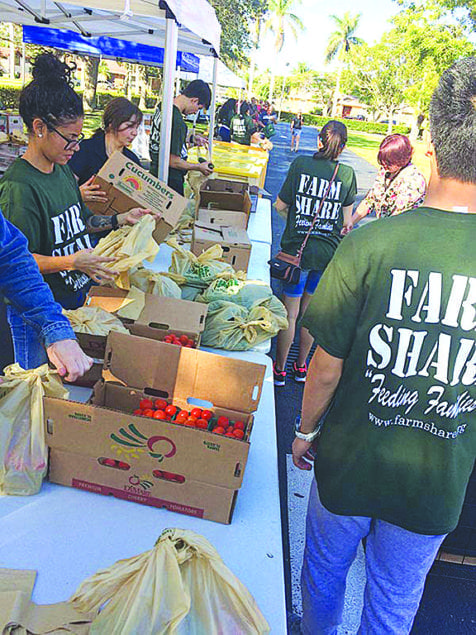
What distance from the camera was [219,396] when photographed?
1.92 meters

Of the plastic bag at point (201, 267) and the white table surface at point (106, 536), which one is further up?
the plastic bag at point (201, 267)

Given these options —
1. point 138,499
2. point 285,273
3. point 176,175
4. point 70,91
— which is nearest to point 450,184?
point 138,499

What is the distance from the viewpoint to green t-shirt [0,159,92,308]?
2.05 m

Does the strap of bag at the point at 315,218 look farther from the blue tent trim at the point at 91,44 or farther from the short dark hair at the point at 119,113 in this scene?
the blue tent trim at the point at 91,44

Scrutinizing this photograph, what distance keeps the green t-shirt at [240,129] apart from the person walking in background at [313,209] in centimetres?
868

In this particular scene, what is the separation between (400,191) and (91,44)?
8631 mm

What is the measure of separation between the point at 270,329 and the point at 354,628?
141cm

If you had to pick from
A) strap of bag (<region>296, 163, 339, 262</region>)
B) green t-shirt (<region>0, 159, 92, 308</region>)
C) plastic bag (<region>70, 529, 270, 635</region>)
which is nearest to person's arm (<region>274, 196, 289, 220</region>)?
strap of bag (<region>296, 163, 339, 262</region>)

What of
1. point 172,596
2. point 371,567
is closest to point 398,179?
point 371,567

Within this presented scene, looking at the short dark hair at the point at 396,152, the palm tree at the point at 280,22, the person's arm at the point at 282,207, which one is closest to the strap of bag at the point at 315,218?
the person's arm at the point at 282,207

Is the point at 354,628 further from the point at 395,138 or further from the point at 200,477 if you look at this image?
the point at 395,138

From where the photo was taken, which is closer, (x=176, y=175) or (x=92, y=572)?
(x=92, y=572)

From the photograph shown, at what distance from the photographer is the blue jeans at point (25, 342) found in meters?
2.13

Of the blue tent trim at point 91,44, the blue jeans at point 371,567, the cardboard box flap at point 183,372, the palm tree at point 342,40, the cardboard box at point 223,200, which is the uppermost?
the palm tree at point 342,40
